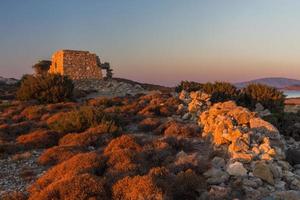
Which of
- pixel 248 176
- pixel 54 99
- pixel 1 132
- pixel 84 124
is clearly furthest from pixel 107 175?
pixel 54 99

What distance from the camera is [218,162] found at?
880 cm

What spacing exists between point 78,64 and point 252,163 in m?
37.3

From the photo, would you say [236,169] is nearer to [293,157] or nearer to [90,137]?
[293,157]

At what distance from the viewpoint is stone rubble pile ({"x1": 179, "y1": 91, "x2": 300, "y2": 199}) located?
290 inches

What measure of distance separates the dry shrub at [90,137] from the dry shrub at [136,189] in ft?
18.1

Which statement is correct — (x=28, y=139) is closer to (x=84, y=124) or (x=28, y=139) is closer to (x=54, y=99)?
(x=84, y=124)

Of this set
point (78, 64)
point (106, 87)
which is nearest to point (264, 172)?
point (106, 87)

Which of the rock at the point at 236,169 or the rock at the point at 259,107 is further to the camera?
the rock at the point at 259,107

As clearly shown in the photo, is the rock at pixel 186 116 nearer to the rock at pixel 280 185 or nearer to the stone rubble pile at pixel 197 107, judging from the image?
the stone rubble pile at pixel 197 107

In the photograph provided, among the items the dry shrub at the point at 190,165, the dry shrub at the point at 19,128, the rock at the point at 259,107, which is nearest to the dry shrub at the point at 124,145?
the dry shrub at the point at 190,165

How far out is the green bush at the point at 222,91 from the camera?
22736 millimetres

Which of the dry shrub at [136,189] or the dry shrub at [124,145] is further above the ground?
the dry shrub at [136,189]

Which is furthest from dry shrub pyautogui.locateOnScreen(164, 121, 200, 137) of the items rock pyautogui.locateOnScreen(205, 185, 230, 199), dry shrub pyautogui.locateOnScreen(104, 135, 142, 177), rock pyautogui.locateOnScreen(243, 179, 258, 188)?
rock pyautogui.locateOnScreen(205, 185, 230, 199)

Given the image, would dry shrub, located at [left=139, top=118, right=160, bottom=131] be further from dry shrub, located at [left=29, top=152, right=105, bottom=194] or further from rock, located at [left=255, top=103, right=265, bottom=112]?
rock, located at [left=255, top=103, right=265, bottom=112]
